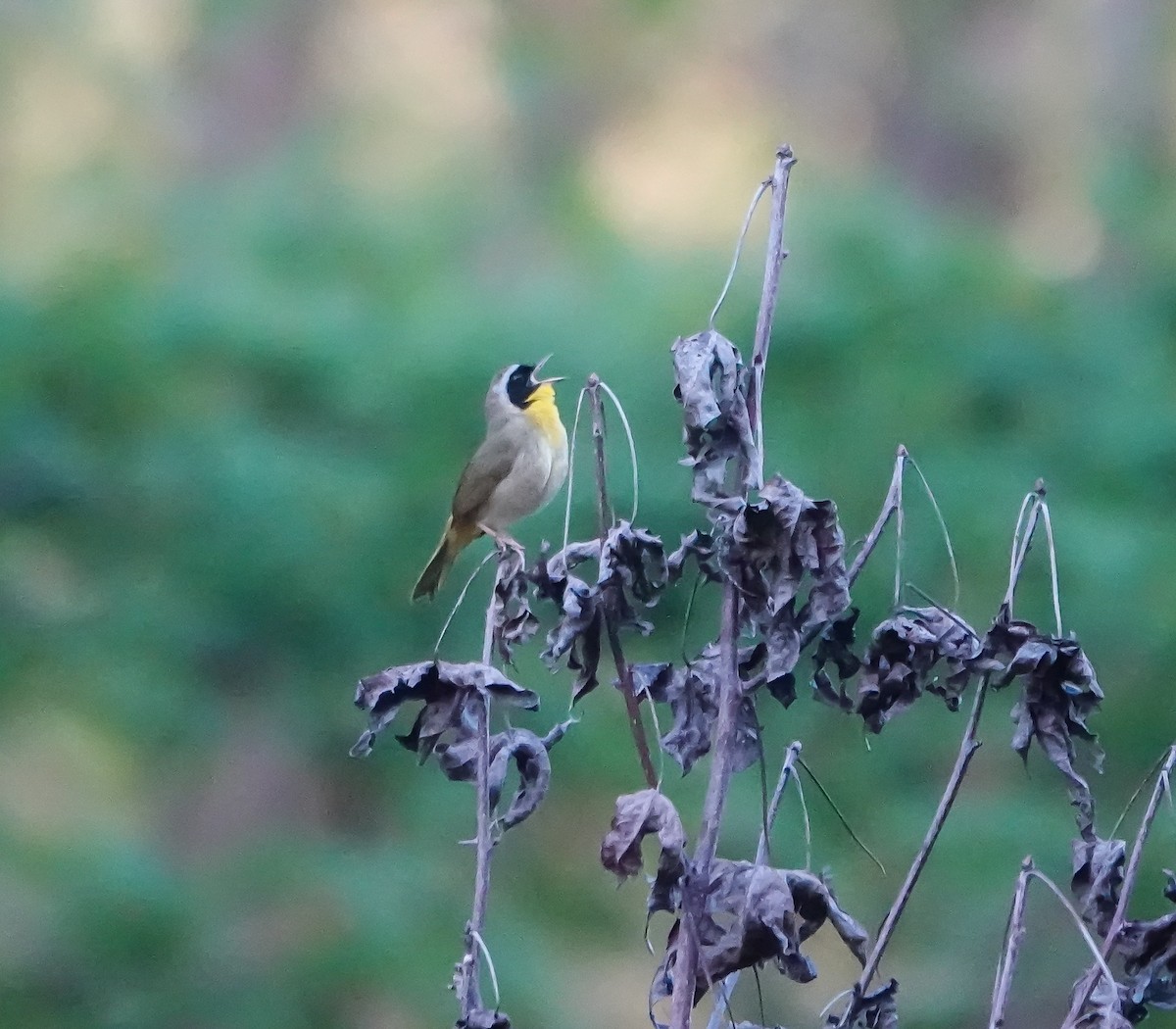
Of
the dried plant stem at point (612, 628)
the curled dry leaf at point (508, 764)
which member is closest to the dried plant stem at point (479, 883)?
the curled dry leaf at point (508, 764)

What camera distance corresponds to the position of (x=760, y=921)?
1.13 meters

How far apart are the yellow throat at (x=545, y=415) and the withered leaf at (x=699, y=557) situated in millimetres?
1573

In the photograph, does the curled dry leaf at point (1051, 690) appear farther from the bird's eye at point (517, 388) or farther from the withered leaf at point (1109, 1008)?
the bird's eye at point (517, 388)

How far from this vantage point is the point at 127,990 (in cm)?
371

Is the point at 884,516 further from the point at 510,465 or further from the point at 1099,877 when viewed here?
the point at 510,465

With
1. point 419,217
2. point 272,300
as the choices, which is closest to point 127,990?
point 272,300

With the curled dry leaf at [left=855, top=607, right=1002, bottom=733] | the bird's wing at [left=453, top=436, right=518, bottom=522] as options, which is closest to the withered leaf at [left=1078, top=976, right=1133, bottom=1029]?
the curled dry leaf at [left=855, top=607, right=1002, bottom=733]

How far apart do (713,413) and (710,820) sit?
0.30 m

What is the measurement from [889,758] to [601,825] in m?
0.76

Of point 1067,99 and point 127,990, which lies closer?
point 127,990

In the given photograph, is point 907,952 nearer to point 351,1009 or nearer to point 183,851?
point 351,1009

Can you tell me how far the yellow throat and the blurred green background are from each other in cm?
43

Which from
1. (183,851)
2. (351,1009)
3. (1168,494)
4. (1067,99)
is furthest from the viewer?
(1067,99)

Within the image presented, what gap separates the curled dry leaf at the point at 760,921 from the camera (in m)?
1.13
